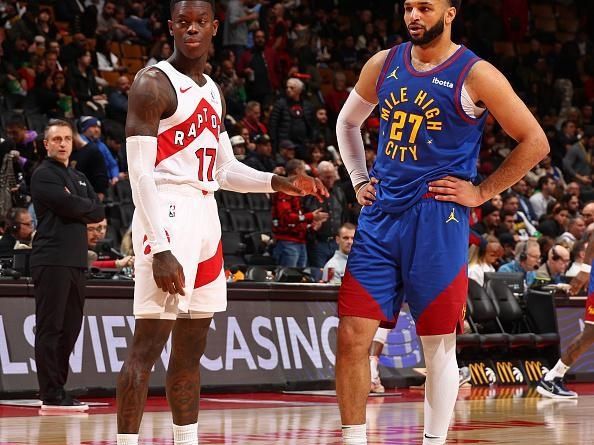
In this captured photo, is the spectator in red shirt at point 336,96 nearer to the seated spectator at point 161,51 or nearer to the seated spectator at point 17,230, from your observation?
the seated spectator at point 161,51

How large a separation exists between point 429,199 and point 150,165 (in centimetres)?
136

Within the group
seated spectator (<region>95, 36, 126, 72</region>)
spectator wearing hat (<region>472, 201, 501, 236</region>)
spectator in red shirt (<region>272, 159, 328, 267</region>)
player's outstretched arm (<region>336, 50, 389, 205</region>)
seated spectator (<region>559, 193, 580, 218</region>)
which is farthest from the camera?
seated spectator (<region>559, 193, 580, 218</region>)

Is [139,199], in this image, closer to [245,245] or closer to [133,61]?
[245,245]

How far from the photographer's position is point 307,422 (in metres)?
8.81

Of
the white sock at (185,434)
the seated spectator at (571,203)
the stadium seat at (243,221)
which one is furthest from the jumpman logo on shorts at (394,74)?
the seated spectator at (571,203)

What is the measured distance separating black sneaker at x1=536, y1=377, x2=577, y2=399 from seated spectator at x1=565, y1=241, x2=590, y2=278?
136 inches

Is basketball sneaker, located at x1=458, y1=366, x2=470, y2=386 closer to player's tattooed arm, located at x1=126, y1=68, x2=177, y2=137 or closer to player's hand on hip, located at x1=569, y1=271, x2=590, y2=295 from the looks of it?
player's hand on hip, located at x1=569, y1=271, x2=590, y2=295

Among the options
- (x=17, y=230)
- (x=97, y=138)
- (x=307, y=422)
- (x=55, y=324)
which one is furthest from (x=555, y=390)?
(x=97, y=138)

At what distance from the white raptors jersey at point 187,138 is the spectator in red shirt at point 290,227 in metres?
8.79

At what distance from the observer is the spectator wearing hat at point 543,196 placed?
1944 cm

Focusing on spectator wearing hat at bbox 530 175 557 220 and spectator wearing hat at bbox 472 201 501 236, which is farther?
spectator wearing hat at bbox 530 175 557 220

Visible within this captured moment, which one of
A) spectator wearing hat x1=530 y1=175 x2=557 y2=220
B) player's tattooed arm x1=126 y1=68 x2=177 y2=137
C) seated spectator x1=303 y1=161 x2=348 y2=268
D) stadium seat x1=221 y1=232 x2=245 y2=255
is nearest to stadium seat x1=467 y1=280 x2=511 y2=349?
seated spectator x1=303 y1=161 x2=348 y2=268

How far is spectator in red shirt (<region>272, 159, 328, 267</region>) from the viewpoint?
14445mm

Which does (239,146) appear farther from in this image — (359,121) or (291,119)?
(359,121)
